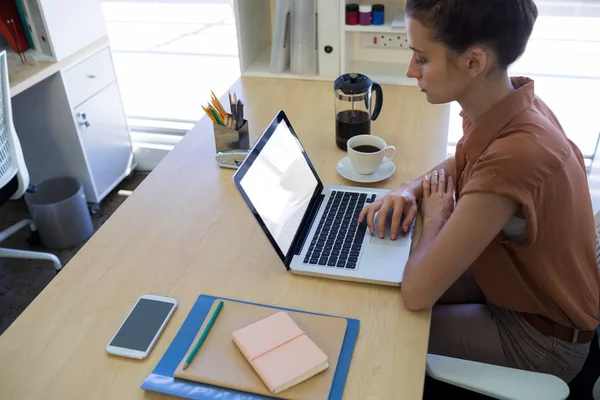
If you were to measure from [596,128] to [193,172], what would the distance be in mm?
1822

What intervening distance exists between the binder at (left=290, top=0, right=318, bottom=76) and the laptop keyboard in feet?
2.63

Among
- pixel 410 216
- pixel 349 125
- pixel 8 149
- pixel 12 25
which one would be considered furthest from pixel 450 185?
pixel 12 25

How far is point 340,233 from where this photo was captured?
1163 millimetres

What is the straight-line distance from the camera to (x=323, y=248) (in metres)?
1.12

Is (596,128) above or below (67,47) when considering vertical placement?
below

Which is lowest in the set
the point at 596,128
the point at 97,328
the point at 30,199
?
the point at 30,199

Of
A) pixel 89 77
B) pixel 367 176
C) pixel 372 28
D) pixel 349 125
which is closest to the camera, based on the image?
pixel 367 176

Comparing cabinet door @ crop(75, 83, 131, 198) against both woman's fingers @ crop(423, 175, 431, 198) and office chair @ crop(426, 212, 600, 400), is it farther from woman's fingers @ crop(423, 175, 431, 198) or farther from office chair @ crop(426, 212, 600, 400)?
office chair @ crop(426, 212, 600, 400)

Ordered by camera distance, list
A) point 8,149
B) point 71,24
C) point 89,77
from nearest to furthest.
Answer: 1. point 8,149
2. point 71,24
3. point 89,77

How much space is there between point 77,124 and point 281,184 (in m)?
1.53

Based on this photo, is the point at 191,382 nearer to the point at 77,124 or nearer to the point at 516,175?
the point at 516,175

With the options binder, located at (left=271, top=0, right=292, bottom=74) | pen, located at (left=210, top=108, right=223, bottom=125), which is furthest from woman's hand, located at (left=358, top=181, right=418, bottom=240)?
binder, located at (left=271, top=0, right=292, bottom=74)

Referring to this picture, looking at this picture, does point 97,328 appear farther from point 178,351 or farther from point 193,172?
point 193,172

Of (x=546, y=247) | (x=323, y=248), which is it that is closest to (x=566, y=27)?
(x=546, y=247)
